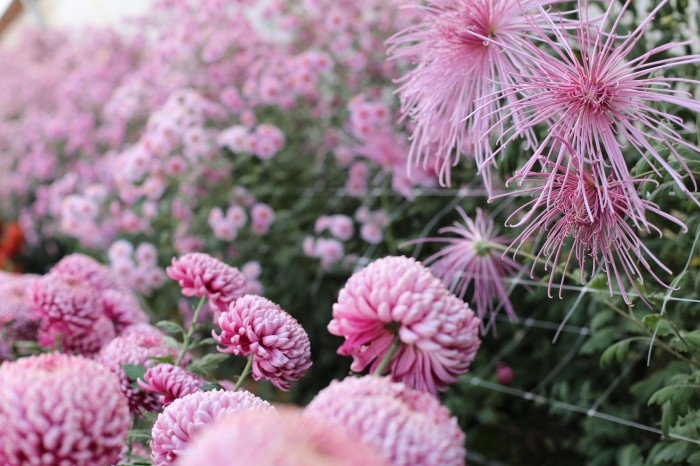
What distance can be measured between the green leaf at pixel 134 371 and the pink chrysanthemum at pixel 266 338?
13 cm

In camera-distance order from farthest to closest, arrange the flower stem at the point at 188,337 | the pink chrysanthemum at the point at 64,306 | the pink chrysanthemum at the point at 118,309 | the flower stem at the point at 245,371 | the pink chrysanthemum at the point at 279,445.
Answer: the pink chrysanthemum at the point at 118,309
the pink chrysanthemum at the point at 64,306
the flower stem at the point at 188,337
the flower stem at the point at 245,371
the pink chrysanthemum at the point at 279,445

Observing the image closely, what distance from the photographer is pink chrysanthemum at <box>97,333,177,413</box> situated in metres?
0.66

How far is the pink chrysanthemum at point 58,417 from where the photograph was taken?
1.25 ft

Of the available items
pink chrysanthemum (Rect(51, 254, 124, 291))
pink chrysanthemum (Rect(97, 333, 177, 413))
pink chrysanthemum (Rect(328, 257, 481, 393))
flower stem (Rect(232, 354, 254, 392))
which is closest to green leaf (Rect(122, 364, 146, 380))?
pink chrysanthemum (Rect(97, 333, 177, 413))

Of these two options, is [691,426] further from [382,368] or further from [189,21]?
[189,21]

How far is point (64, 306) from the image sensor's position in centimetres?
81

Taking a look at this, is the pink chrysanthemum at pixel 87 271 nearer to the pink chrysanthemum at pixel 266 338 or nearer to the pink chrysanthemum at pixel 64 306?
the pink chrysanthemum at pixel 64 306

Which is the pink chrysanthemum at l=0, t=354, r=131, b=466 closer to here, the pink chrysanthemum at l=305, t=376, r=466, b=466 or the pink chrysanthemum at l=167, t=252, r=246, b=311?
the pink chrysanthemum at l=305, t=376, r=466, b=466

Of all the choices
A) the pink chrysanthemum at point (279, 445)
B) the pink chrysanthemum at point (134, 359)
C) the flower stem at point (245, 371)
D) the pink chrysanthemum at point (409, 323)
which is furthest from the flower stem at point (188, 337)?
the pink chrysanthemum at point (279, 445)

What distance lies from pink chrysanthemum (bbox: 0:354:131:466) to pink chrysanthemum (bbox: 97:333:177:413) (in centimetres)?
26

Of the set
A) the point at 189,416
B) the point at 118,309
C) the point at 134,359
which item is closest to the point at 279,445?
the point at 189,416

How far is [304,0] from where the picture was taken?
2.27 m

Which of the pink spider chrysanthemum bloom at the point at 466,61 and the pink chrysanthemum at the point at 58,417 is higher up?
the pink spider chrysanthemum bloom at the point at 466,61

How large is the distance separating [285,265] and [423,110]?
1.22 meters
